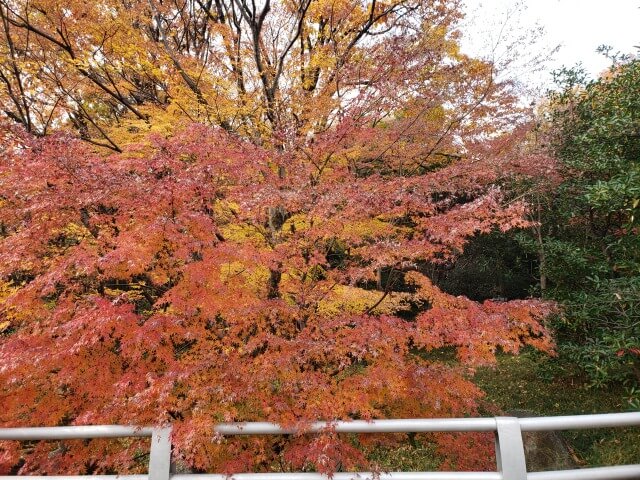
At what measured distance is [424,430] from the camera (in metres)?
2.91

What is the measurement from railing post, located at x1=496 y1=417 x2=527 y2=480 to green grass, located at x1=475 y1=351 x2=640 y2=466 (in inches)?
173

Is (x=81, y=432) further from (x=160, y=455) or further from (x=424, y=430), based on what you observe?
(x=424, y=430)

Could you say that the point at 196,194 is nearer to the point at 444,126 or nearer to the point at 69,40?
the point at 69,40

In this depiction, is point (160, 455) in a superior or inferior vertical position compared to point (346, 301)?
inferior

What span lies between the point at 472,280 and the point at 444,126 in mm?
8433

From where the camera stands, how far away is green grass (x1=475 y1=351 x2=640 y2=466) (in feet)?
Answer: 19.3

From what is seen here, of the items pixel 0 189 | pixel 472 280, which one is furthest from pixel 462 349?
pixel 472 280

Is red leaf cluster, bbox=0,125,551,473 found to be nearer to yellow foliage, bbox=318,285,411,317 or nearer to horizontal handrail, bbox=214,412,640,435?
horizontal handrail, bbox=214,412,640,435

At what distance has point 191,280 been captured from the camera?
152 inches

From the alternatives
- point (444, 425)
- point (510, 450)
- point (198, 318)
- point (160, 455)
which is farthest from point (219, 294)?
point (510, 450)

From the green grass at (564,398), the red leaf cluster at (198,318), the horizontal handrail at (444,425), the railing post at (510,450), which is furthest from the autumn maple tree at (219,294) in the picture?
the green grass at (564,398)

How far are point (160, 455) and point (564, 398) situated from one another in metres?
9.82

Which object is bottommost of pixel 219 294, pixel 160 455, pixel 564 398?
pixel 564 398

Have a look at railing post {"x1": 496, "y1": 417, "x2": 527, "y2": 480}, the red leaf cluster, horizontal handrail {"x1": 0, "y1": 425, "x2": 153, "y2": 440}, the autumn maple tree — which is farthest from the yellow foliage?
horizontal handrail {"x1": 0, "y1": 425, "x2": 153, "y2": 440}
